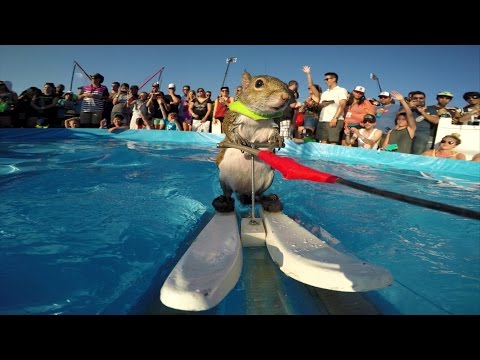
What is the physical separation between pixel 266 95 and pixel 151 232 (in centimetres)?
137

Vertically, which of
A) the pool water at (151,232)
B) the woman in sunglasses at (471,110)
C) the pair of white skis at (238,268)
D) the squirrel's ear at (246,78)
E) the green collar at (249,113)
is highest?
the woman in sunglasses at (471,110)

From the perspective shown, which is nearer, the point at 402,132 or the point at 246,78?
the point at 246,78

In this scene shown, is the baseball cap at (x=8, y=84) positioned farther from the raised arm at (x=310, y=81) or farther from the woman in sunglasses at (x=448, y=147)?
the woman in sunglasses at (x=448, y=147)

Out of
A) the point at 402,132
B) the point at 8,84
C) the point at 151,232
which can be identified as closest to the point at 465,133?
the point at 402,132

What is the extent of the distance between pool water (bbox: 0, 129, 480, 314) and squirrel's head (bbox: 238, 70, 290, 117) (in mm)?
986

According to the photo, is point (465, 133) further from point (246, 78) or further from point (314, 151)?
point (246, 78)

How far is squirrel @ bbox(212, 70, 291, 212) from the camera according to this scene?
2.03m

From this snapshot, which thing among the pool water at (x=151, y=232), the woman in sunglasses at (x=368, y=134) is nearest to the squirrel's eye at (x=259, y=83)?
the pool water at (x=151, y=232)

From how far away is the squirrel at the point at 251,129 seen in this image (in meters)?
2.03

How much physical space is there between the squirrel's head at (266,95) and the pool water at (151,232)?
0.99 m

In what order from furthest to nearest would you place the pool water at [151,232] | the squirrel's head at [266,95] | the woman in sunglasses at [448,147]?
1. the woman in sunglasses at [448,147]
2. the squirrel's head at [266,95]
3. the pool water at [151,232]

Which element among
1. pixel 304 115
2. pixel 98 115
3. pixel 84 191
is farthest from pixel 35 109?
pixel 304 115

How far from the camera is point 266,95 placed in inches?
79.2
